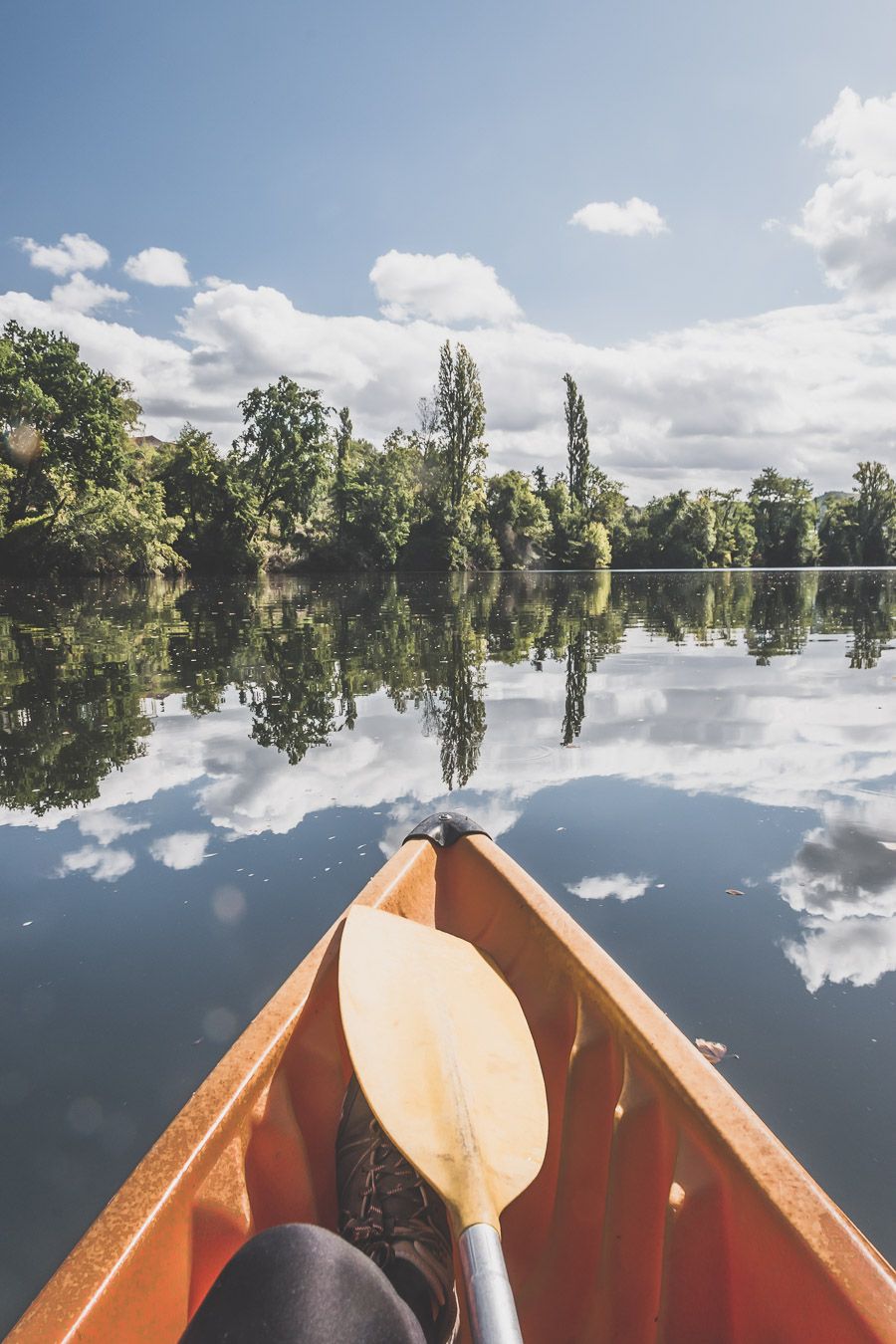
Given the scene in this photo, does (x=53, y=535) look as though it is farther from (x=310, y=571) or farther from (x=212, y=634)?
(x=212, y=634)

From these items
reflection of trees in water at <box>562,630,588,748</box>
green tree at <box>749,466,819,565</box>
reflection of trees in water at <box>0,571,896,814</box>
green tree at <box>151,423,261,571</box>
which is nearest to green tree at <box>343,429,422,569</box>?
green tree at <box>151,423,261,571</box>

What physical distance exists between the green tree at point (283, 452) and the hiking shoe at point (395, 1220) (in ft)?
137

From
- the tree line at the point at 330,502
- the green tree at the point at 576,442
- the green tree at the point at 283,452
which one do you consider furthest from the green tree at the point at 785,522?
the green tree at the point at 283,452

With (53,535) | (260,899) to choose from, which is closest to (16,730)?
(260,899)

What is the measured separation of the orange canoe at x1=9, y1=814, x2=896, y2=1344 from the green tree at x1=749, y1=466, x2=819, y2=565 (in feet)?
258

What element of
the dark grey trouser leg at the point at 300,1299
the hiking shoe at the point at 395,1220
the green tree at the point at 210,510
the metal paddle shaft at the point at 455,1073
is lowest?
the hiking shoe at the point at 395,1220

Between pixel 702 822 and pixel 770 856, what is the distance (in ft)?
1.70

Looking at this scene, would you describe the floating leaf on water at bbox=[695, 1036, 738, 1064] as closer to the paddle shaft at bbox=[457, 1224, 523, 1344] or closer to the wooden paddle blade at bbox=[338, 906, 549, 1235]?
the wooden paddle blade at bbox=[338, 906, 549, 1235]

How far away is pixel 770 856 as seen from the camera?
12.7ft

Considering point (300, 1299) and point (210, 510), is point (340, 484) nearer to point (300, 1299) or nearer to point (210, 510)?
point (210, 510)

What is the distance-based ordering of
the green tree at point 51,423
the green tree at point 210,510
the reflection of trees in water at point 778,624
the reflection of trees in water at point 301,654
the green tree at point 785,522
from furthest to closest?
the green tree at point 785,522, the green tree at point 210,510, the green tree at point 51,423, the reflection of trees in water at point 778,624, the reflection of trees in water at point 301,654

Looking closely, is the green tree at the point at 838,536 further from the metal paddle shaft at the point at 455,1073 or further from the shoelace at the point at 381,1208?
the shoelace at the point at 381,1208

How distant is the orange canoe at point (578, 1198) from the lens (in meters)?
1.15

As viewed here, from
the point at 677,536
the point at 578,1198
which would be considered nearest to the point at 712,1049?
the point at 578,1198
